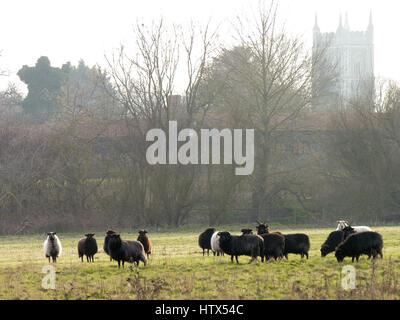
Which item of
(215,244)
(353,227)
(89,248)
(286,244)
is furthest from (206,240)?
(353,227)

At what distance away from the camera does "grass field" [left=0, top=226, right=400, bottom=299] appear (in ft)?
45.1

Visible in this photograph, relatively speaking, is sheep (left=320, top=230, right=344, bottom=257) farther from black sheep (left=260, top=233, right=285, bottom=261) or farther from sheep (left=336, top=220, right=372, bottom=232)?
black sheep (left=260, top=233, right=285, bottom=261)

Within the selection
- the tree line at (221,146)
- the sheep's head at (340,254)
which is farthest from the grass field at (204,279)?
the tree line at (221,146)

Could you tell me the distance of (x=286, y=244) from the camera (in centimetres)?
2008

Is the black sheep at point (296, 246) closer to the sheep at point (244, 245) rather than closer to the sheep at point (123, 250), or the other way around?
the sheep at point (244, 245)

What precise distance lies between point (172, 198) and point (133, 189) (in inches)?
104

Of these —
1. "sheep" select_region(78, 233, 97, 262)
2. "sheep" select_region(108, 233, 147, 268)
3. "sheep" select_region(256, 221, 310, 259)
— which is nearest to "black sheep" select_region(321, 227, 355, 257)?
"sheep" select_region(256, 221, 310, 259)

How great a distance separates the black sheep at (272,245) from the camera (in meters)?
19.2

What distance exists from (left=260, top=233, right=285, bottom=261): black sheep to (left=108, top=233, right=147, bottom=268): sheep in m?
3.35

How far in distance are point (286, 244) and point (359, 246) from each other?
2.59m

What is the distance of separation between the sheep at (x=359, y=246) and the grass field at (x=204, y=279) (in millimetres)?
245

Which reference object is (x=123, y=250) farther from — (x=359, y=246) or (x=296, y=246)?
(x=359, y=246)
